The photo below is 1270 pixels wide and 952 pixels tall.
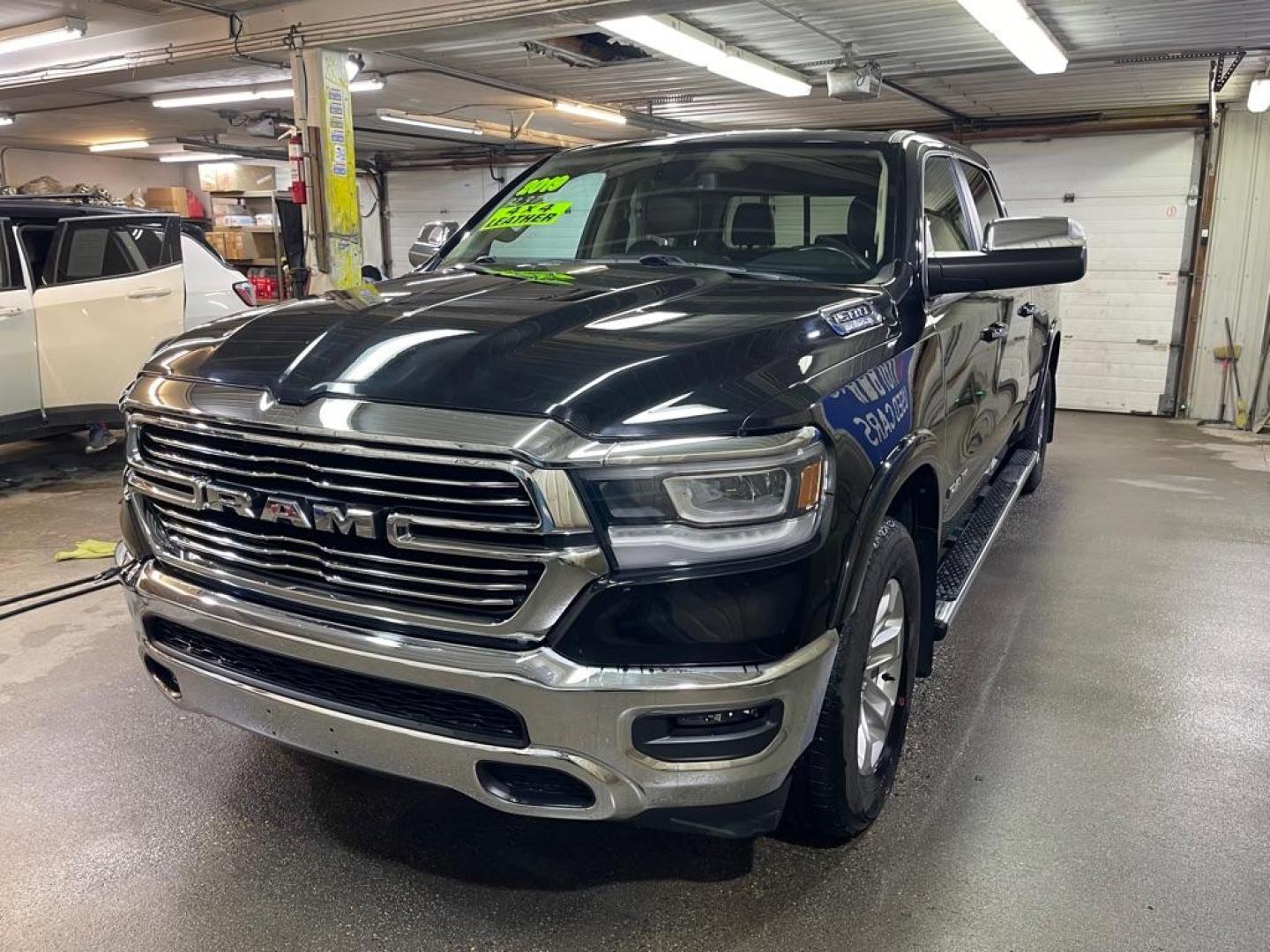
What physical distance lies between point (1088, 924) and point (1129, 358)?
9.28 metres

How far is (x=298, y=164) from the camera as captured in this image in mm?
6633

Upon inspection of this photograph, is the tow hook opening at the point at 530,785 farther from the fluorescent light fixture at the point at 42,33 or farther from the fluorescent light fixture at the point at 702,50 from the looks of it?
the fluorescent light fixture at the point at 42,33

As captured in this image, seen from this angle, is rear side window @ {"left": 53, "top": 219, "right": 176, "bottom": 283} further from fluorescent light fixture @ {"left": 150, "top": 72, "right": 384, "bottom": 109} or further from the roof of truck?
the roof of truck

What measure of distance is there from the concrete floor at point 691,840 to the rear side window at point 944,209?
4.87ft

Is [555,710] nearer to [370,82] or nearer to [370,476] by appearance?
[370,476]

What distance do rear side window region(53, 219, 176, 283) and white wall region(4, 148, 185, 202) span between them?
11488mm

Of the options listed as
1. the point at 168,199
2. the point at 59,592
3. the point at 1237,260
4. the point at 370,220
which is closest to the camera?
Result: the point at 59,592

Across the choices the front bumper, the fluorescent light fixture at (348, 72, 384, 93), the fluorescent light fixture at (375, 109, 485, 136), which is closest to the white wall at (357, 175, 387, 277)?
the fluorescent light fixture at (375, 109, 485, 136)

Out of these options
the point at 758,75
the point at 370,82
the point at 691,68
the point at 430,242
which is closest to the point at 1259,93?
the point at 758,75

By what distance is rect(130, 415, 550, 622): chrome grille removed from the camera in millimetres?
1670

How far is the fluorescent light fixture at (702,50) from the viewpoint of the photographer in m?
6.14

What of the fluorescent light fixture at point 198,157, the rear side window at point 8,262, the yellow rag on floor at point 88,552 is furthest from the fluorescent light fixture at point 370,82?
the fluorescent light fixture at point 198,157

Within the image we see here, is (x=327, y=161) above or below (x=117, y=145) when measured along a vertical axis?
below

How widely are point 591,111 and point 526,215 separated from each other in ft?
23.8
